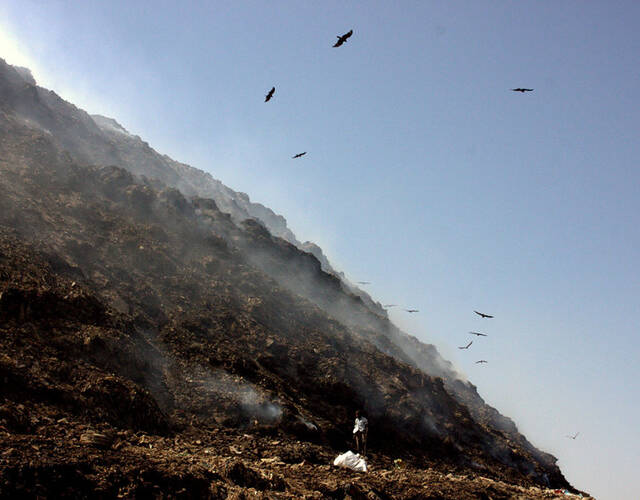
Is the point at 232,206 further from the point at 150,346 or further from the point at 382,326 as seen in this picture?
the point at 150,346

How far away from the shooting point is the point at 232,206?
61.8 meters

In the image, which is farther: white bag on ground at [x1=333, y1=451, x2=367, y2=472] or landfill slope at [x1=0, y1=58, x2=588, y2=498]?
white bag on ground at [x1=333, y1=451, x2=367, y2=472]

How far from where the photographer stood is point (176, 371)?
49.9 ft

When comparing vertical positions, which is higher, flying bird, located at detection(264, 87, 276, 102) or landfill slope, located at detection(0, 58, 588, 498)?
flying bird, located at detection(264, 87, 276, 102)

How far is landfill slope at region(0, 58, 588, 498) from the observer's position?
7594 millimetres

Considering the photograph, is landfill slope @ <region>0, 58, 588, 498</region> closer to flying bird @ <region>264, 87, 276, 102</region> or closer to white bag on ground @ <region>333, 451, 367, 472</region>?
white bag on ground @ <region>333, 451, 367, 472</region>

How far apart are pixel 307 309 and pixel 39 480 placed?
78.2ft

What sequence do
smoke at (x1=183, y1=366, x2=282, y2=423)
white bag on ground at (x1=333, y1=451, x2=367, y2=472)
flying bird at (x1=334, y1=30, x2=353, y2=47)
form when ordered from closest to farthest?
flying bird at (x1=334, y1=30, x2=353, y2=47) → white bag on ground at (x1=333, y1=451, x2=367, y2=472) → smoke at (x1=183, y1=366, x2=282, y2=423)

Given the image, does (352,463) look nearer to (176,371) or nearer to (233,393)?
(233,393)

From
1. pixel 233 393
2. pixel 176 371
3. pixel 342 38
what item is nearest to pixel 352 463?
pixel 233 393

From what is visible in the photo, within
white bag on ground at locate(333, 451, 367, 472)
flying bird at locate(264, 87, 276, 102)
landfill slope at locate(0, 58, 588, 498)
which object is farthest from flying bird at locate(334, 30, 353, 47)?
white bag on ground at locate(333, 451, 367, 472)

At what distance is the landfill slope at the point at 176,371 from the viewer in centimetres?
759

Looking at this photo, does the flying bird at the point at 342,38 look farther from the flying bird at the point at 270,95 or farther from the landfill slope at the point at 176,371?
the landfill slope at the point at 176,371

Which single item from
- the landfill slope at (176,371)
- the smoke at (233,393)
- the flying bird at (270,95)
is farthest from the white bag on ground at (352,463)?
the flying bird at (270,95)
